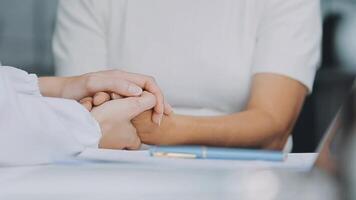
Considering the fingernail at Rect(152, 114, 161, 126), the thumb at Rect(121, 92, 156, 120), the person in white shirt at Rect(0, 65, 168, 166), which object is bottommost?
the fingernail at Rect(152, 114, 161, 126)

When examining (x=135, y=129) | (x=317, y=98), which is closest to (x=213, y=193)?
(x=135, y=129)

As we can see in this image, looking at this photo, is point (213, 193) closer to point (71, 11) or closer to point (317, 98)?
point (71, 11)

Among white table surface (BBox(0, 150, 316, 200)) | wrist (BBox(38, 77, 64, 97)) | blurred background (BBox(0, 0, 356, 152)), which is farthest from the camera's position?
blurred background (BBox(0, 0, 356, 152))

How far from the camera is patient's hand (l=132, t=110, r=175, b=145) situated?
0.65 m

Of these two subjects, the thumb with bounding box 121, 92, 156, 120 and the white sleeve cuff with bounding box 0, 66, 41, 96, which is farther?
the thumb with bounding box 121, 92, 156, 120

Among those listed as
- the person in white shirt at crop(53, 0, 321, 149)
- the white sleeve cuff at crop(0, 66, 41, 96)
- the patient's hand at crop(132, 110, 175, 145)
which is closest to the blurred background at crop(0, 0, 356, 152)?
the person in white shirt at crop(53, 0, 321, 149)

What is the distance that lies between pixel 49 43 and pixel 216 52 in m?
0.58

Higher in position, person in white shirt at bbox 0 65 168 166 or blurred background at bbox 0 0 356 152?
person in white shirt at bbox 0 65 168 166

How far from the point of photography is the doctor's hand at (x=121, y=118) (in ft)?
1.88

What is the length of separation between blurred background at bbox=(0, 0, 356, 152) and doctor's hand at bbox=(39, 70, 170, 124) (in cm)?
60

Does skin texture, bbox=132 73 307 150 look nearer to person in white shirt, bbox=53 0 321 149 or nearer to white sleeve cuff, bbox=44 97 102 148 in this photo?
person in white shirt, bbox=53 0 321 149

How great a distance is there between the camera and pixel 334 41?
1236 millimetres

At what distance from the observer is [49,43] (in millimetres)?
1339

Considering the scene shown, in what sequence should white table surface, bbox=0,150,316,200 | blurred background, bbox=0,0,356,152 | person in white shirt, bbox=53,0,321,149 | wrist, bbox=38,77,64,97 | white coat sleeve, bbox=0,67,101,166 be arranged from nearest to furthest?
1. white table surface, bbox=0,150,316,200
2. white coat sleeve, bbox=0,67,101,166
3. wrist, bbox=38,77,64,97
4. person in white shirt, bbox=53,0,321,149
5. blurred background, bbox=0,0,356,152
